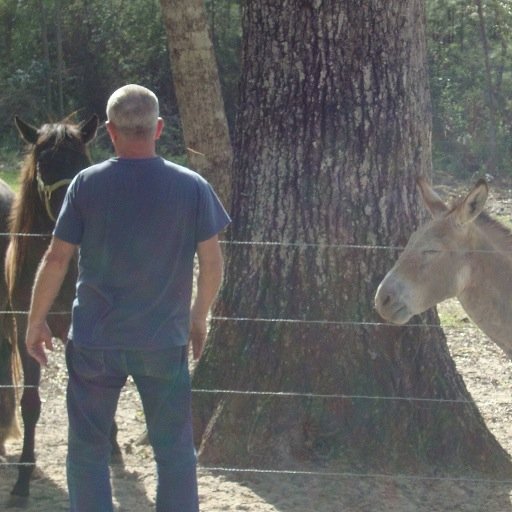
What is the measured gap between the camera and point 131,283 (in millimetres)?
3961

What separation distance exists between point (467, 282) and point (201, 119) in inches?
148

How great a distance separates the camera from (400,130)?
18.7 feet

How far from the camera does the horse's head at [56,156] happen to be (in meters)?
5.63

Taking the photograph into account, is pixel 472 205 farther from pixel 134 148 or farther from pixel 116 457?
pixel 116 457

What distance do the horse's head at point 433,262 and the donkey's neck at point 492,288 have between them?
0.07m

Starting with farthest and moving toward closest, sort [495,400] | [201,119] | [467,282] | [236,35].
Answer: [236,35] < [201,119] < [495,400] < [467,282]

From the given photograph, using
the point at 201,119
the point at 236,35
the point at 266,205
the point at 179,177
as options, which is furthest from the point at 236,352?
the point at 236,35

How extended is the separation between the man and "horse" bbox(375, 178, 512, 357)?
134cm

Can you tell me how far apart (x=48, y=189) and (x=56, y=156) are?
20cm

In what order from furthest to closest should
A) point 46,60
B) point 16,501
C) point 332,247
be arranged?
point 46,60
point 332,247
point 16,501

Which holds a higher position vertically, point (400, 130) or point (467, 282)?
point (400, 130)

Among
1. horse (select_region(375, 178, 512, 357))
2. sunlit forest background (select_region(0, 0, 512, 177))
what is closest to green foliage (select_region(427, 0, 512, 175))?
sunlit forest background (select_region(0, 0, 512, 177))

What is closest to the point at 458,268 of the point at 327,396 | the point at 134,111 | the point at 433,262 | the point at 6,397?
the point at 433,262

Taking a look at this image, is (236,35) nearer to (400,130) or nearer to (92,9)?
(92,9)
